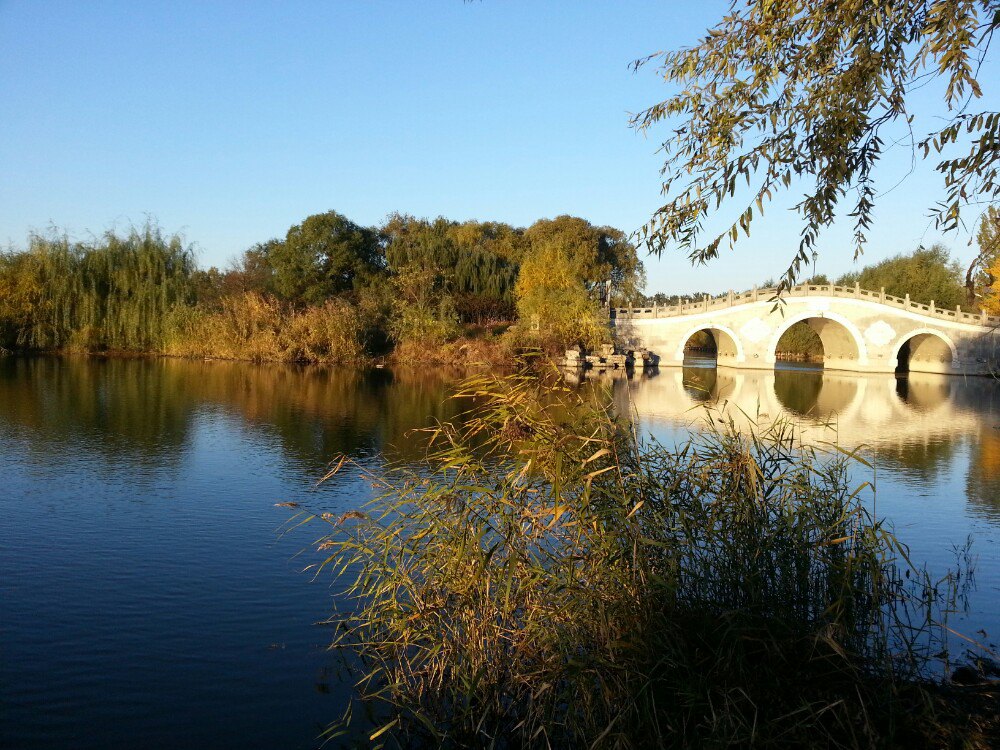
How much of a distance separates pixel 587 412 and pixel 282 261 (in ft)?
112

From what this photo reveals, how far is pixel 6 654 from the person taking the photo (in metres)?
4.93

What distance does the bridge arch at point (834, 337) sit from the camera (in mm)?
35312

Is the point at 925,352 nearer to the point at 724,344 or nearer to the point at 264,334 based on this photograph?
the point at 724,344

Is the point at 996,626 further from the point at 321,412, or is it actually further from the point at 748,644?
the point at 321,412

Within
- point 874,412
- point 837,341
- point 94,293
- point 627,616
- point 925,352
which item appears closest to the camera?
point 627,616

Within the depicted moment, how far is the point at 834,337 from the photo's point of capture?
126 ft

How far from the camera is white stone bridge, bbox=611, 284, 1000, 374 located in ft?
112

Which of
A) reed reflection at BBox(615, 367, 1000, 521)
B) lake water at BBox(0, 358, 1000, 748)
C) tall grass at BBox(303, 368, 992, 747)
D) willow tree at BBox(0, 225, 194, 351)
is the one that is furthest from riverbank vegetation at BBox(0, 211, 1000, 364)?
tall grass at BBox(303, 368, 992, 747)

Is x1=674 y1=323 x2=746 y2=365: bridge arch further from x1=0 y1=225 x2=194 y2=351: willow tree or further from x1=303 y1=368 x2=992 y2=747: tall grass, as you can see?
x1=303 y1=368 x2=992 y2=747: tall grass

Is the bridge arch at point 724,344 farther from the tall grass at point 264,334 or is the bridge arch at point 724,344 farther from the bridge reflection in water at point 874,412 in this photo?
the tall grass at point 264,334

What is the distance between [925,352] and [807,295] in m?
8.04

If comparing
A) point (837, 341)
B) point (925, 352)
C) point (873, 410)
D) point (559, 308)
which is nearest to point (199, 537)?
point (873, 410)

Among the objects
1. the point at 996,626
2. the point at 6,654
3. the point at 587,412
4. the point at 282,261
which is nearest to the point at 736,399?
the point at 996,626

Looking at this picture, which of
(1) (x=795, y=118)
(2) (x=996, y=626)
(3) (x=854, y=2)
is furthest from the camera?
(2) (x=996, y=626)
